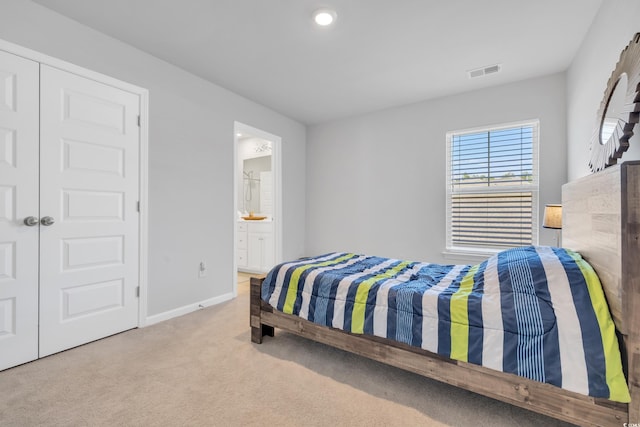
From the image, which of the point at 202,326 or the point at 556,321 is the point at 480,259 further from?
the point at 202,326

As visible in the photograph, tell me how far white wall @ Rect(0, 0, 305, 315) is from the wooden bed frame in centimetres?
195

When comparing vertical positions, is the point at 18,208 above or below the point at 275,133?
below

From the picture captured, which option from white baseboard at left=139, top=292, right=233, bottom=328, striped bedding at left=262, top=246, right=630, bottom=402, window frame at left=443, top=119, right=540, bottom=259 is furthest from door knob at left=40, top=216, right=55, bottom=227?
window frame at left=443, top=119, right=540, bottom=259

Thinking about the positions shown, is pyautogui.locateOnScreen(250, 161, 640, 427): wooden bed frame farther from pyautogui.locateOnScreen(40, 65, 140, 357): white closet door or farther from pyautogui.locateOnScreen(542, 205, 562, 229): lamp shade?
pyautogui.locateOnScreen(40, 65, 140, 357): white closet door

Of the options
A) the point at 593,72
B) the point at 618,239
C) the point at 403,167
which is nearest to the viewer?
the point at 618,239

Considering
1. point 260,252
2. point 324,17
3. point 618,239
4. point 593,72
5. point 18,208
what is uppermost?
point 324,17

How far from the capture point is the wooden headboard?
3.63 feet

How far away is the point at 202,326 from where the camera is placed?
8.93 ft

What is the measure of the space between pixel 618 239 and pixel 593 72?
73.8 inches

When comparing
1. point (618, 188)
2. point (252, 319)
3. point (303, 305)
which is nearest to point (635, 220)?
point (618, 188)

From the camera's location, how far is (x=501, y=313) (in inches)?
57.3

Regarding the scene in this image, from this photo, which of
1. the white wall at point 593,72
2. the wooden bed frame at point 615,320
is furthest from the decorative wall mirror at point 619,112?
the wooden bed frame at point 615,320

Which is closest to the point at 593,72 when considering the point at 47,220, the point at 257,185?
the point at 47,220

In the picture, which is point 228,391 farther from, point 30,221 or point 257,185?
point 257,185
